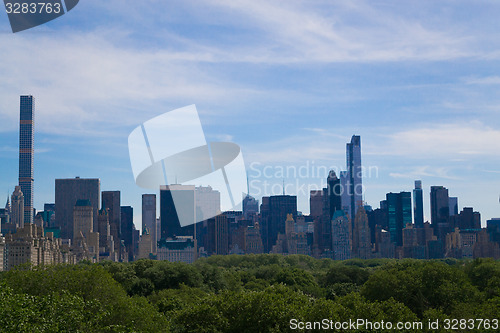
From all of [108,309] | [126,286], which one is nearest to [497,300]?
[108,309]

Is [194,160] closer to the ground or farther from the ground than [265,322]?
farther from the ground

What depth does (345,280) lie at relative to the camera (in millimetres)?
101312

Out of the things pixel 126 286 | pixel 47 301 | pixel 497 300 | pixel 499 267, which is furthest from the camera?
pixel 126 286

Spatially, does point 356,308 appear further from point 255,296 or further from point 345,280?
point 345,280

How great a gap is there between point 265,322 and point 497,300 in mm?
17593

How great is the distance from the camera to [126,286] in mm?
78375

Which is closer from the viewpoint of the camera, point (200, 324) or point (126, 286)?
point (200, 324)

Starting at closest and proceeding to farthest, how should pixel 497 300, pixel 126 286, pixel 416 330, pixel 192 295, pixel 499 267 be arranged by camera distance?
pixel 416 330 → pixel 497 300 → pixel 192 295 → pixel 499 267 → pixel 126 286

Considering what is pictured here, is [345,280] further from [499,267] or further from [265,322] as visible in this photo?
[265,322]

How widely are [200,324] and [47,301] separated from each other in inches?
349

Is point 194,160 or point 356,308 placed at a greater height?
point 194,160

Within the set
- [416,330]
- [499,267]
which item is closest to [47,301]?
[416,330]

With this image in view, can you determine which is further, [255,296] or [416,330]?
[255,296]

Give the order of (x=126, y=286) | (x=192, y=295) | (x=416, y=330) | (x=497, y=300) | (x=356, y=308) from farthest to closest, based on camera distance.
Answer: (x=126, y=286), (x=192, y=295), (x=497, y=300), (x=356, y=308), (x=416, y=330)
